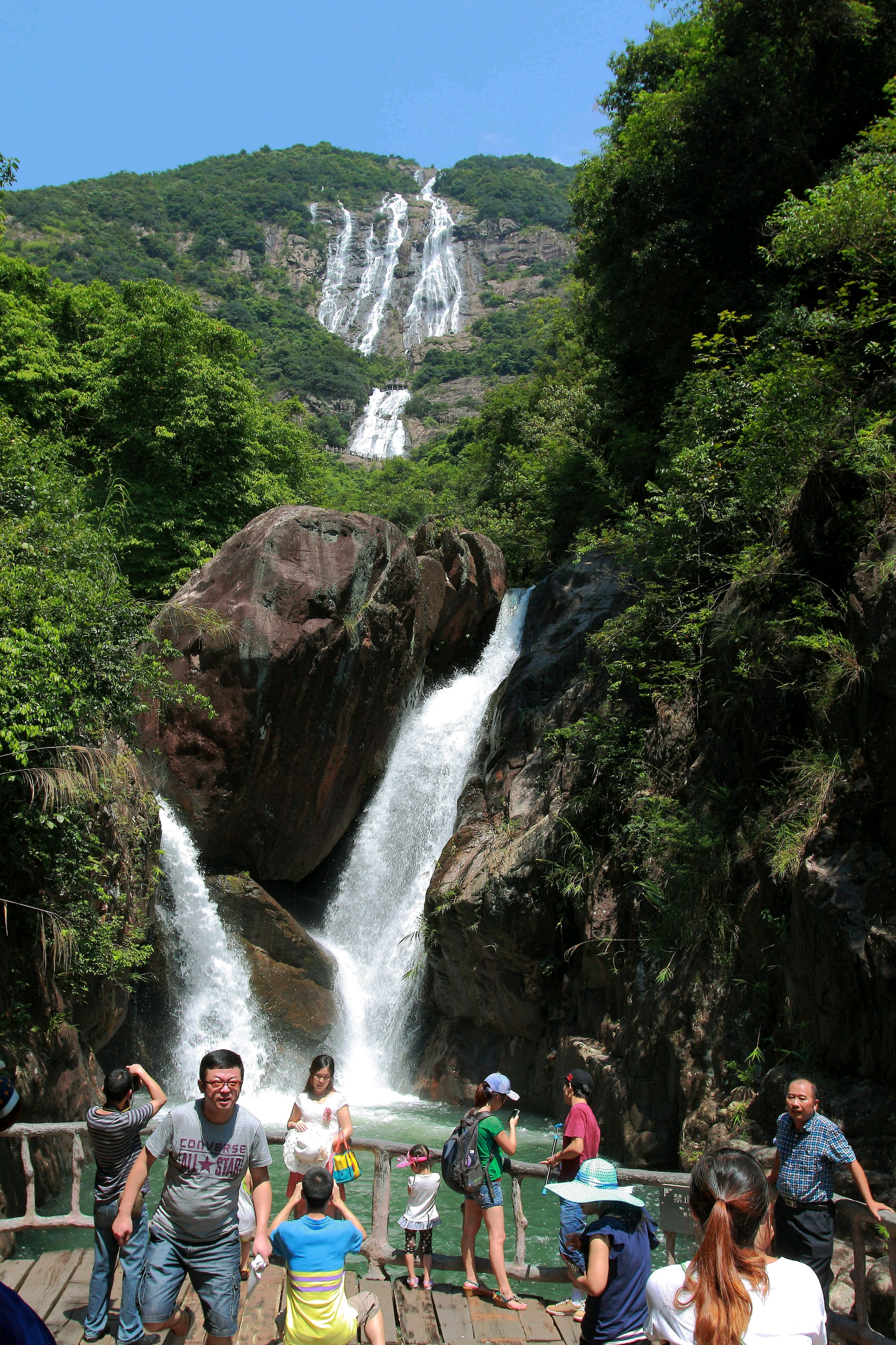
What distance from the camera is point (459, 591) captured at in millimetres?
21750

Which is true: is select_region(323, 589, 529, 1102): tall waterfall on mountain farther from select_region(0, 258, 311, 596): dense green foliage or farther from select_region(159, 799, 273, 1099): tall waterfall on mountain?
select_region(0, 258, 311, 596): dense green foliage

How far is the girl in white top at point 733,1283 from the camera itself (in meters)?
2.23

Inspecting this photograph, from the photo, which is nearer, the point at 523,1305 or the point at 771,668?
the point at 523,1305

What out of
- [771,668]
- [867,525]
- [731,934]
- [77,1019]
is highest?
[867,525]

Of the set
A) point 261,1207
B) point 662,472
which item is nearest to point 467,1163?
point 261,1207

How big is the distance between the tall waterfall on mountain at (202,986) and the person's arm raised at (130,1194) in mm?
9953

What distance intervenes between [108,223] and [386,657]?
107177 mm

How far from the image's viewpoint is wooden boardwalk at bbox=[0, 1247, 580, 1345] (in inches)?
194

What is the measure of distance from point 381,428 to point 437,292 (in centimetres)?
4564

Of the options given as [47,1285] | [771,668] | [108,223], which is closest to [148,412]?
[771,668]

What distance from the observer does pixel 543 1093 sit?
1277cm

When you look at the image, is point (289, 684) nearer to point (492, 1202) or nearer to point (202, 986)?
point (202, 986)

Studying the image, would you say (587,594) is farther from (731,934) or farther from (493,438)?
(493,438)

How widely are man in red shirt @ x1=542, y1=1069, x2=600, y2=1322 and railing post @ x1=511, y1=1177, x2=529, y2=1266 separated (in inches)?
9.6
